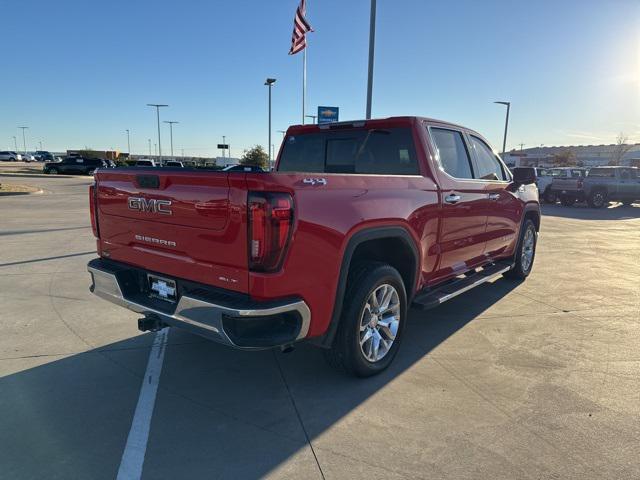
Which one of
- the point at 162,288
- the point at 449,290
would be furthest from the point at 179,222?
the point at 449,290

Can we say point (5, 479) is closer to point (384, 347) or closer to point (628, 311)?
point (384, 347)

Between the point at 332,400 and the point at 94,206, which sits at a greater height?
the point at 94,206

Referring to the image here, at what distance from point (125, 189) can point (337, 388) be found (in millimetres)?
2160

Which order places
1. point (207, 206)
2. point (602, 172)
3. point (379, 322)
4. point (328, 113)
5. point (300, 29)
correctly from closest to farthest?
point (207, 206), point (379, 322), point (300, 29), point (328, 113), point (602, 172)

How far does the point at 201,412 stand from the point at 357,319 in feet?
4.06

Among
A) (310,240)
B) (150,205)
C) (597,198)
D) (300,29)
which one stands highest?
(300,29)

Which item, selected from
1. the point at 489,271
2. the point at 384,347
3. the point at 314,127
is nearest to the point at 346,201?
the point at 384,347

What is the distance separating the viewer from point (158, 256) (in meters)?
3.21

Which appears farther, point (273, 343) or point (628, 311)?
point (628, 311)

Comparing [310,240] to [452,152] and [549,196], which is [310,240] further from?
[549,196]

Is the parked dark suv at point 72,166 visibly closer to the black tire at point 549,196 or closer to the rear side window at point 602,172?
the black tire at point 549,196

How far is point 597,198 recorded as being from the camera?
68.3ft

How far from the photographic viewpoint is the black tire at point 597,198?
20703 millimetres

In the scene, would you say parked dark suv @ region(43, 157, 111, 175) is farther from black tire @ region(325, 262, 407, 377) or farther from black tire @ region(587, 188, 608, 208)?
black tire @ region(325, 262, 407, 377)
